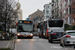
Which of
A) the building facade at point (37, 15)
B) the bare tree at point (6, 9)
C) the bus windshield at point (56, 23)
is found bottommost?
the bus windshield at point (56, 23)

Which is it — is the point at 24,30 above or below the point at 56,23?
below

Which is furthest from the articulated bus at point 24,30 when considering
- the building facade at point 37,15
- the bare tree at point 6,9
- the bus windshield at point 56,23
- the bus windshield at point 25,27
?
the building facade at point 37,15

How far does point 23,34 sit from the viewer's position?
128ft

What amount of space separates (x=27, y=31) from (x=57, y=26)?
512cm

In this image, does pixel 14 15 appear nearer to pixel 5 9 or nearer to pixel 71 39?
pixel 5 9

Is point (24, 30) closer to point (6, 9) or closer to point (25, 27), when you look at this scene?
point (25, 27)

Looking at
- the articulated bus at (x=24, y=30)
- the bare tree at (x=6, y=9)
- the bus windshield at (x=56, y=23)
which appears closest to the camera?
the bare tree at (x=6, y=9)

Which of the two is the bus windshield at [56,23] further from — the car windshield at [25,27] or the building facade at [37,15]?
the building facade at [37,15]

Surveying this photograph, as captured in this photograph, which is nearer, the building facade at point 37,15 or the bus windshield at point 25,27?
the bus windshield at point 25,27

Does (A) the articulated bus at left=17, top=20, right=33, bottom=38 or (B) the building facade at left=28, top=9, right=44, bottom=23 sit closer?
(A) the articulated bus at left=17, top=20, right=33, bottom=38

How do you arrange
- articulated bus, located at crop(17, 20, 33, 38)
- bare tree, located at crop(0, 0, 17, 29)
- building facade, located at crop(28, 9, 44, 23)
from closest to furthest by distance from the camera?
bare tree, located at crop(0, 0, 17, 29) → articulated bus, located at crop(17, 20, 33, 38) → building facade, located at crop(28, 9, 44, 23)

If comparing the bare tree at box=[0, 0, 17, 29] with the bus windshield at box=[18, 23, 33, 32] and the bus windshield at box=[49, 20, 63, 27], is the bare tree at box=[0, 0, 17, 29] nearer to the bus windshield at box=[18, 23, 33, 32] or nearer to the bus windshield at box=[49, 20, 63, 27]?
the bus windshield at box=[18, 23, 33, 32]

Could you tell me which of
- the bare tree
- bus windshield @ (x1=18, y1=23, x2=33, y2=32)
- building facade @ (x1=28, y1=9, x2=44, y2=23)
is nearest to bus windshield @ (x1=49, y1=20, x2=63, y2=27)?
bus windshield @ (x1=18, y1=23, x2=33, y2=32)

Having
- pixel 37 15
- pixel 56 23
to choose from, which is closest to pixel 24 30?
pixel 56 23
